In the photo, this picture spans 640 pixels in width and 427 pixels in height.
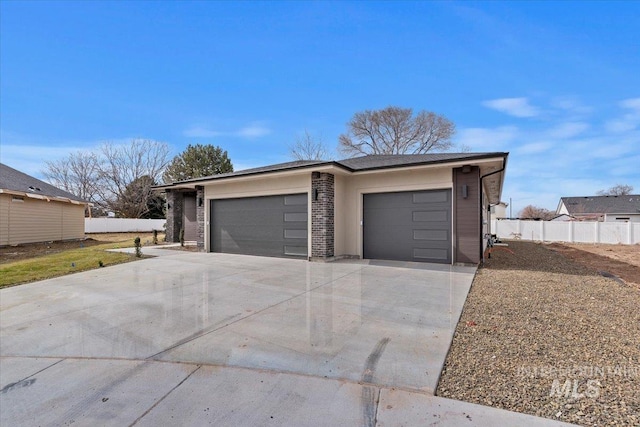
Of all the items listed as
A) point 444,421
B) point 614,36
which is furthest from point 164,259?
point 614,36

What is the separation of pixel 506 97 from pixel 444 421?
14.6 m

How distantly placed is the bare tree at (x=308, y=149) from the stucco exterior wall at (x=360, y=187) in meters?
15.2

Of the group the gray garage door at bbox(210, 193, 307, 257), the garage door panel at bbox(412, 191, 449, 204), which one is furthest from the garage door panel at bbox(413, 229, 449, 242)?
the gray garage door at bbox(210, 193, 307, 257)

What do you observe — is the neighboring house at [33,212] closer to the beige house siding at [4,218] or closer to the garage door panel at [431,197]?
the beige house siding at [4,218]

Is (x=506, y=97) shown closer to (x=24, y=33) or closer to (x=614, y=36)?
(x=614, y=36)

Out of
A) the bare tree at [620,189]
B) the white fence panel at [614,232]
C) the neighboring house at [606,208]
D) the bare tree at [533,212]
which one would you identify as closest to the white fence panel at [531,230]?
the white fence panel at [614,232]

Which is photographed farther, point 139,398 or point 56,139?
point 56,139

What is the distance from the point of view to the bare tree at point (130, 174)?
28703 mm

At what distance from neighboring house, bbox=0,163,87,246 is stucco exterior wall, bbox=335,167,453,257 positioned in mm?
14459

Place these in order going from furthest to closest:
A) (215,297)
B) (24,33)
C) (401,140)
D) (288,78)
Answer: (401,140) < (288,78) < (24,33) < (215,297)

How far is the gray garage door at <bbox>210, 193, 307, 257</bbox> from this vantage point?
9664 mm

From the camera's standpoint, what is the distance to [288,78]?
12133 mm

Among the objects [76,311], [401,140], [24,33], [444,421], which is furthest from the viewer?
[401,140]

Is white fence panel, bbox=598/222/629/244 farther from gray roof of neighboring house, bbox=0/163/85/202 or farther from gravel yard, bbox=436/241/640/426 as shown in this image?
gray roof of neighboring house, bbox=0/163/85/202
